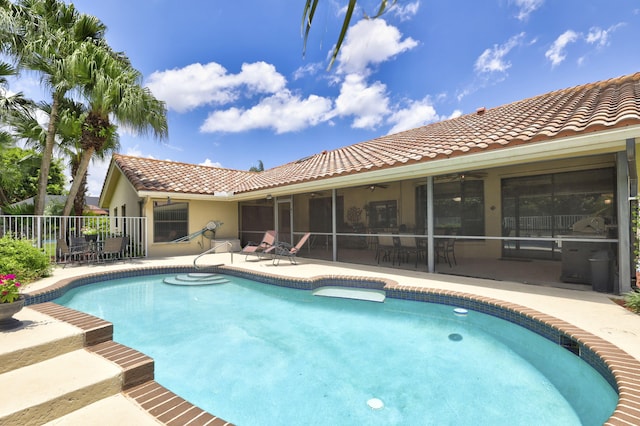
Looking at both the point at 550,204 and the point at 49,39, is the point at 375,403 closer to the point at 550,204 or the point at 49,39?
the point at 550,204

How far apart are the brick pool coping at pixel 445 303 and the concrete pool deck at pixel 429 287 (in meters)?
0.12

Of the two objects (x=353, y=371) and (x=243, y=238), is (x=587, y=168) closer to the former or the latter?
(x=353, y=371)

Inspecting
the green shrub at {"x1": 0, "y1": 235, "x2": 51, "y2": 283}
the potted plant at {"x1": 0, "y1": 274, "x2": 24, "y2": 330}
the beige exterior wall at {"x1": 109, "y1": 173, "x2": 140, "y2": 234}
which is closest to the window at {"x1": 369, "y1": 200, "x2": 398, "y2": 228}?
the beige exterior wall at {"x1": 109, "y1": 173, "x2": 140, "y2": 234}

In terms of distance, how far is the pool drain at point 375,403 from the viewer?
312cm

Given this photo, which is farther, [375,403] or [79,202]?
[79,202]

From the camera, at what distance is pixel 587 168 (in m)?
8.88

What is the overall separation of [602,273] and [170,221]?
14.2m

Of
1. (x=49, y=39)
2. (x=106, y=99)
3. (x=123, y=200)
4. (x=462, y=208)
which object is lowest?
(x=462, y=208)

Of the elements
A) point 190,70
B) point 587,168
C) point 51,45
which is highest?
point 190,70

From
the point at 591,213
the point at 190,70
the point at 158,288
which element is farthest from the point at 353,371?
the point at 190,70

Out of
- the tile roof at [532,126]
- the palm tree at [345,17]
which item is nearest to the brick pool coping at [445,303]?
the palm tree at [345,17]

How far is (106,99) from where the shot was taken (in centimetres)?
1031

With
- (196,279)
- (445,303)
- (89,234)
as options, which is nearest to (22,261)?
(196,279)

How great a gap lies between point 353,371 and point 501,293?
11.9 feet
